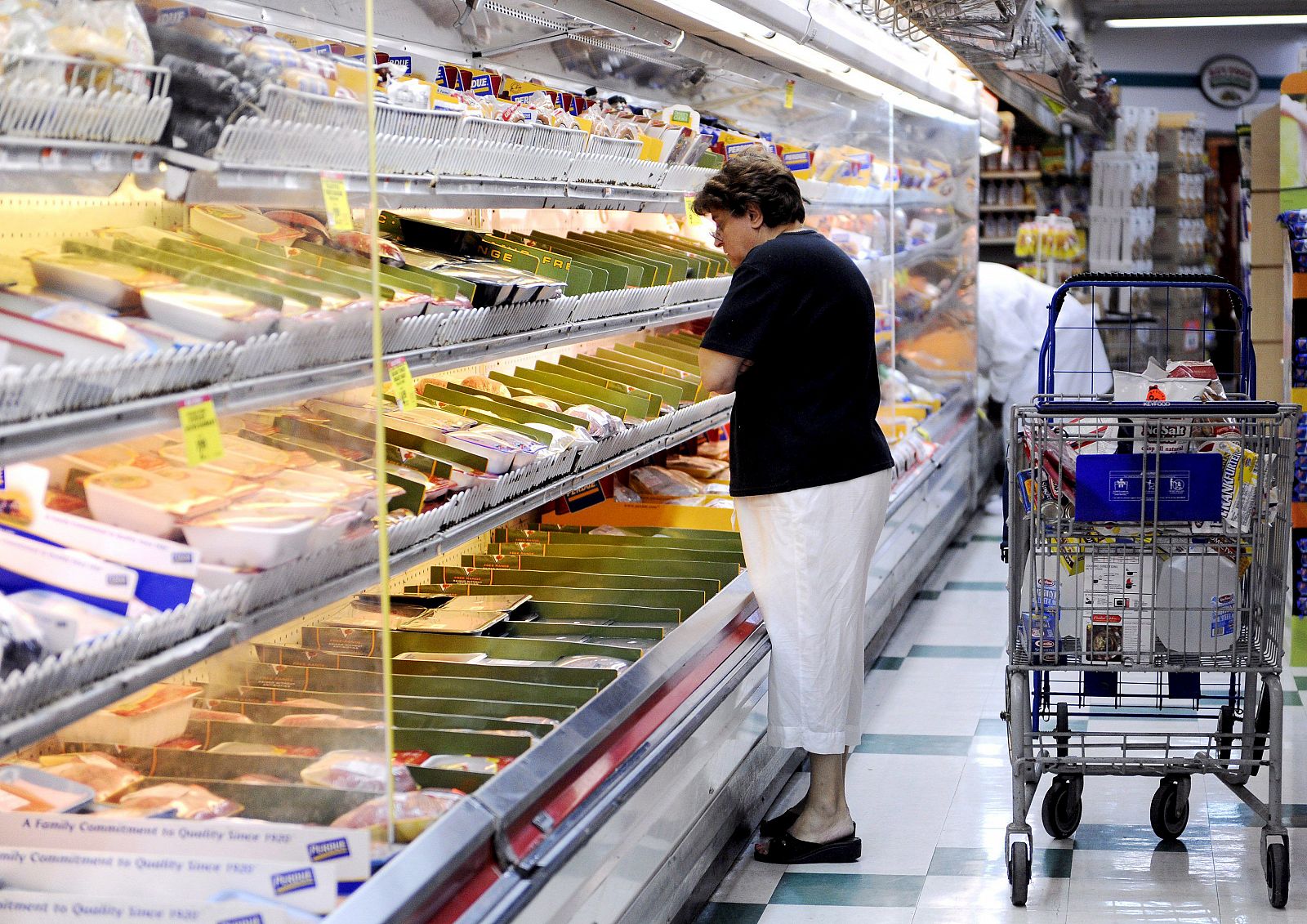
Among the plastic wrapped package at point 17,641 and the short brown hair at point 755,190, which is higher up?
the short brown hair at point 755,190

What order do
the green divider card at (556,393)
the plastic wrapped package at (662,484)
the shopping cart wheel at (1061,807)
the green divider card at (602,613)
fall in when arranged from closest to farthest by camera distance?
the green divider card at (602,613)
the shopping cart wheel at (1061,807)
the green divider card at (556,393)
the plastic wrapped package at (662,484)

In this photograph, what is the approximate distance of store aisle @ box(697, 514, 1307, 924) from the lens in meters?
3.14

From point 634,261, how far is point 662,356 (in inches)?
27.6

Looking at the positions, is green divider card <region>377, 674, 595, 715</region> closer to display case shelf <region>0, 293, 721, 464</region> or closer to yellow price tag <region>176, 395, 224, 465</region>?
display case shelf <region>0, 293, 721, 464</region>

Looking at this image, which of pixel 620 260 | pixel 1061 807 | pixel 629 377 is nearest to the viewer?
pixel 1061 807

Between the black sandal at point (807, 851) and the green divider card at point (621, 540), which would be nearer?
the black sandal at point (807, 851)

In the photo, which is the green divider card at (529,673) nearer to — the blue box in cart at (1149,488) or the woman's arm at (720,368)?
the woman's arm at (720,368)

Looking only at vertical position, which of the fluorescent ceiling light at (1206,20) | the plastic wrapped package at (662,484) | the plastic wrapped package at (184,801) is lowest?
the plastic wrapped package at (184,801)

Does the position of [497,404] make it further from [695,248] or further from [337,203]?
[695,248]

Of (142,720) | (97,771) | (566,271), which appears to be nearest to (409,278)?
(566,271)

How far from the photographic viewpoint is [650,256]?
13.2ft

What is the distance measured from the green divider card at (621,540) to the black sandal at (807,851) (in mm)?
883

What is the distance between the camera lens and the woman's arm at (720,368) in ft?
10.3

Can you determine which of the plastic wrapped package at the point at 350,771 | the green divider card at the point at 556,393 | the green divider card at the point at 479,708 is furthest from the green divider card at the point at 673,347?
the plastic wrapped package at the point at 350,771
